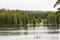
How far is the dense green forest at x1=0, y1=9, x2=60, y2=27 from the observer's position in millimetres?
8195

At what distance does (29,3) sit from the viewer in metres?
8.38

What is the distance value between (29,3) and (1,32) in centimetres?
164

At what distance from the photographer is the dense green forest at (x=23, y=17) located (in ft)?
26.9

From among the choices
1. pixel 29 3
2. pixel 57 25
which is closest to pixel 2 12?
pixel 29 3

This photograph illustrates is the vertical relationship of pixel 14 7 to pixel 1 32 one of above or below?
above

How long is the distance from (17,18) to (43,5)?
3.83 ft

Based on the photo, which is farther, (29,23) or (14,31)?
(14,31)

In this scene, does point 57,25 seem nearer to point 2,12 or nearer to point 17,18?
point 17,18

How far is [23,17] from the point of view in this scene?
8.43m

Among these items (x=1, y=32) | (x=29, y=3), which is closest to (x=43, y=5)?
(x=29, y=3)

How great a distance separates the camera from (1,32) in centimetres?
859

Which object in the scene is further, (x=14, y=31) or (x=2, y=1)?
(x=14, y=31)

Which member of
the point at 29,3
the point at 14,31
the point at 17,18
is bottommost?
the point at 14,31

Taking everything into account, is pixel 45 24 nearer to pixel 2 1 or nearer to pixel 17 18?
pixel 17 18
